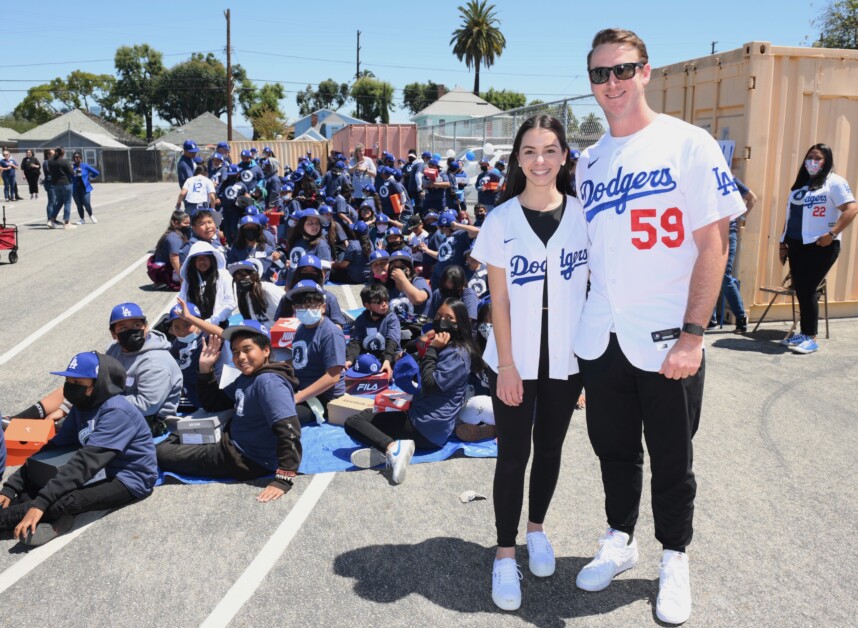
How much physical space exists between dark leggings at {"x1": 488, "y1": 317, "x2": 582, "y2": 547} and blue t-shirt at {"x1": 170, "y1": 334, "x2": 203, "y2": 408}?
11.5ft

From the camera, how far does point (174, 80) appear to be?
88.1 m

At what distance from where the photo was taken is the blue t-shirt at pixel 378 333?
709 centimetres

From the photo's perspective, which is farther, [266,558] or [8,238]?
[8,238]

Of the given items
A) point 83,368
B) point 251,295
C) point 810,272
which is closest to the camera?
point 83,368

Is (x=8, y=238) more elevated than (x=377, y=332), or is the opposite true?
(x=8, y=238)

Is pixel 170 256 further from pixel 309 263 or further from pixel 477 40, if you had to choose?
pixel 477 40

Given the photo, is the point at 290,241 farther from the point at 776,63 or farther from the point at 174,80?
the point at 174,80

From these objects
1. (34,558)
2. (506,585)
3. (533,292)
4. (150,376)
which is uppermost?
(533,292)

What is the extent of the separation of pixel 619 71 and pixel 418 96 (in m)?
96.8

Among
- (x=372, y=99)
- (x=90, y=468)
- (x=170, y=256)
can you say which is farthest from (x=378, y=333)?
(x=372, y=99)

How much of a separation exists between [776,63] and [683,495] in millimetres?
6738

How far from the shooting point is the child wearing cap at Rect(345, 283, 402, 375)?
23.1ft

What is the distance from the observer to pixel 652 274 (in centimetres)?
296

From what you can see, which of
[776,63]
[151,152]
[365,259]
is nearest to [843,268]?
[776,63]
